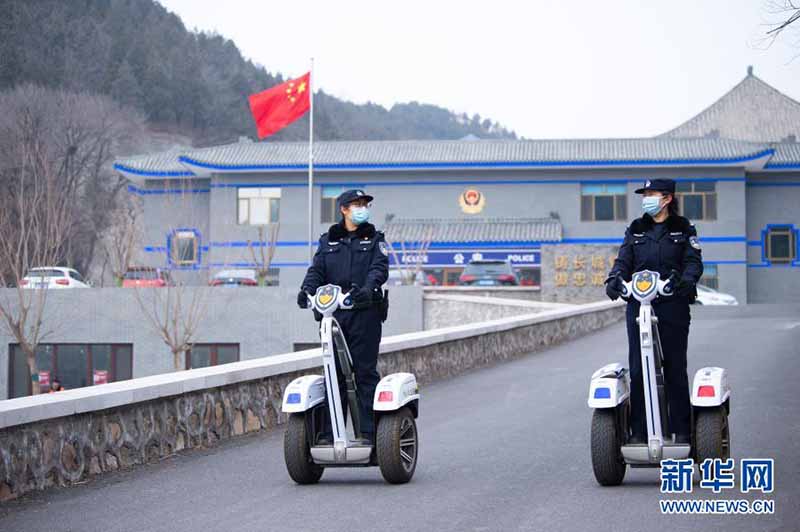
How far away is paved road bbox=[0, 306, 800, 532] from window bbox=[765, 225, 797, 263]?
43949 mm

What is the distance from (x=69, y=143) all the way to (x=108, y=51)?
87.6 feet

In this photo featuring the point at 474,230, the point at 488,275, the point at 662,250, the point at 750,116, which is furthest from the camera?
the point at 750,116

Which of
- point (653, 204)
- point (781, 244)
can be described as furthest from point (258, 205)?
point (653, 204)

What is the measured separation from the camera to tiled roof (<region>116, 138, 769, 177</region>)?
5372 cm

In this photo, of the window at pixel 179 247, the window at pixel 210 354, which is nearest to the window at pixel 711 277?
the window at pixel 179 247

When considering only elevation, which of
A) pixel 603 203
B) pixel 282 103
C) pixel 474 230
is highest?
pixel 282 103

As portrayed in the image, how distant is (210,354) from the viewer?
38.7 meters

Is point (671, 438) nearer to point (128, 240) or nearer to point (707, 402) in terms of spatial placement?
point (707, 402)

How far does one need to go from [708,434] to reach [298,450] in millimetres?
2648

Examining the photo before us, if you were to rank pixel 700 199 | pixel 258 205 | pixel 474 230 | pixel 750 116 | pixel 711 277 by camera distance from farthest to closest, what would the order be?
pixel 750 116 < pixel 258 205 < pixel 700 199 < pixel 474 230 < pixel 711 277

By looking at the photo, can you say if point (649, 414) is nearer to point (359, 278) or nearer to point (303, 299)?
point (359, 278)

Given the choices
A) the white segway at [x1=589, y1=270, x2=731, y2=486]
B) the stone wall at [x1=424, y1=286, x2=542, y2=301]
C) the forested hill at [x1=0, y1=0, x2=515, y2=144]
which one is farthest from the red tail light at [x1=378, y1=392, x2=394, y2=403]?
the forested hill at [x1=0, y1=0, x2=515, y2=144]

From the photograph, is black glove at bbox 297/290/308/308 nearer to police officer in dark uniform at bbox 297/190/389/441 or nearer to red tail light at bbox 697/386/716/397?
police officer in dark uniform at bbox 297/190/389/441

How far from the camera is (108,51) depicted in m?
91.7
